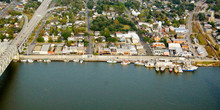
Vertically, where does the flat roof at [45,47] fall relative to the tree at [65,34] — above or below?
below

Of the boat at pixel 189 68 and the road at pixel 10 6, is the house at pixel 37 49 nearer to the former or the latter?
the boat at pixel 189 68

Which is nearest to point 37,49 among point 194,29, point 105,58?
point 105,58

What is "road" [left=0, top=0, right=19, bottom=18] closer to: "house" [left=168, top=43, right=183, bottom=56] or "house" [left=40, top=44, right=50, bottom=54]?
"house" [left=40, top=44, right=50, bottom=54]

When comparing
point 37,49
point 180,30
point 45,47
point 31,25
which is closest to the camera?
point 37,49

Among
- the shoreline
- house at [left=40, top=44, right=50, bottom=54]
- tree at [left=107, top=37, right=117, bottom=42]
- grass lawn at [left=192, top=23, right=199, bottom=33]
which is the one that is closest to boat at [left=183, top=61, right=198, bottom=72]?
the shoreline

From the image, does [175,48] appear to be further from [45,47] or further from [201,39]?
[45,47]

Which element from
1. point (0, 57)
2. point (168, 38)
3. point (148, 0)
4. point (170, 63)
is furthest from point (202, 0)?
point (0, 57)

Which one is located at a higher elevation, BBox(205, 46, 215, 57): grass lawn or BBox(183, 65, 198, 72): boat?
BBox(205, 46, 215, 57): grass lawn

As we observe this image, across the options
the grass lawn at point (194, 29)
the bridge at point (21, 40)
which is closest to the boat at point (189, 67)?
the grass lawn at point (194, 29)
